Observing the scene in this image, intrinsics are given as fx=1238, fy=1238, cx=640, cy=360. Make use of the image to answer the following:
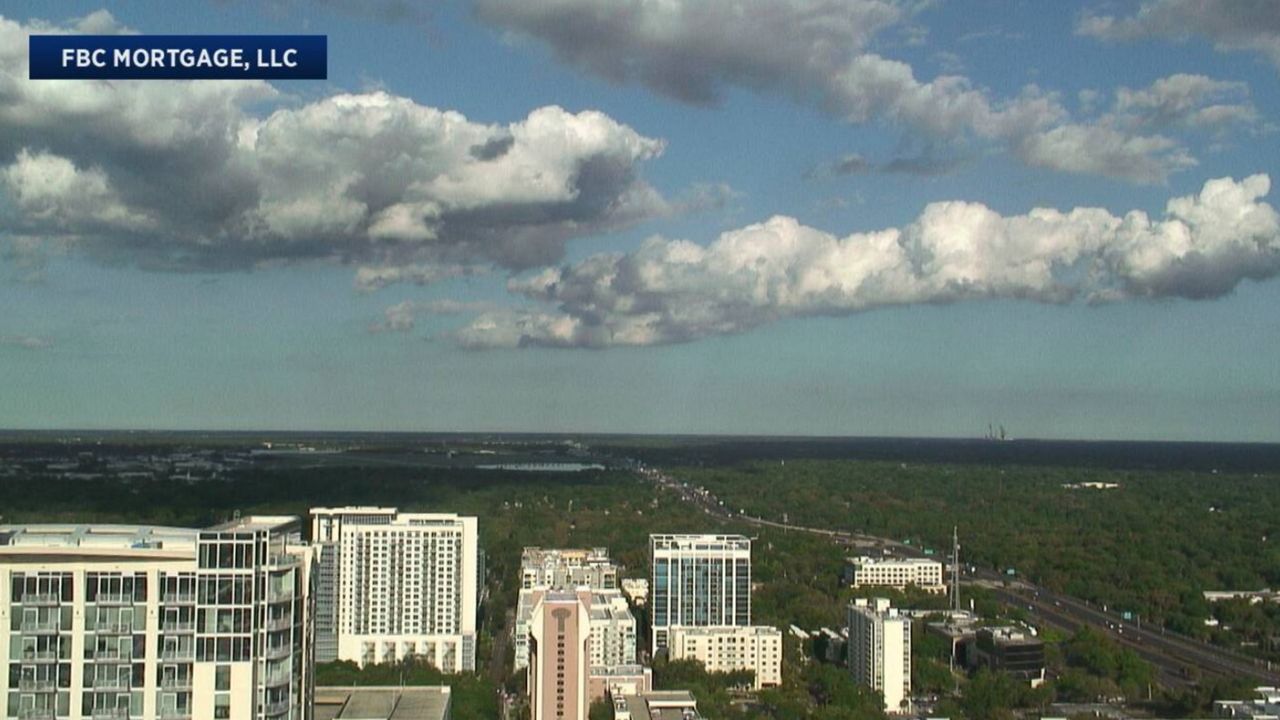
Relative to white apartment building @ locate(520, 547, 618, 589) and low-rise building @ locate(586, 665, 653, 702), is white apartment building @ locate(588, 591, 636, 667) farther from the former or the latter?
white apartment building @ locate(520, 547, 618, 589)

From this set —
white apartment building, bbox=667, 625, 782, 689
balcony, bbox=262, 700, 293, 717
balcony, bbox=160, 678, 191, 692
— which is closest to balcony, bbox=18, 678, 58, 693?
balcony, bbox=160, 678, 191, 692

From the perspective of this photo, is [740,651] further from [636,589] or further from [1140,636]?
[1140,636]

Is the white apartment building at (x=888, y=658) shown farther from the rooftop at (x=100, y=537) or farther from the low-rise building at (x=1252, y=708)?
the rooftop at (x=100, y=537)

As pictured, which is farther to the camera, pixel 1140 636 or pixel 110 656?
pixel 1140 636

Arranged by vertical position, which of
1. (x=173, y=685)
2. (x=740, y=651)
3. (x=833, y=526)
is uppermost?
(x=173, y=685)

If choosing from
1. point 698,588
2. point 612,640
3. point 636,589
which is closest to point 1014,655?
point 698,588

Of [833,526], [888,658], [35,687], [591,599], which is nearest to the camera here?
[35,687]
